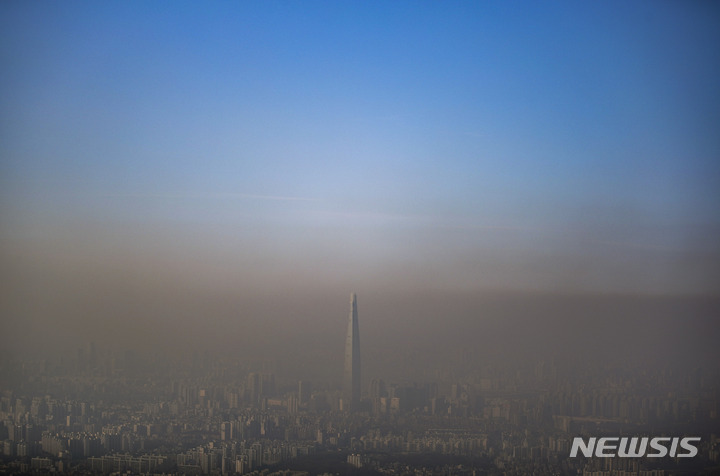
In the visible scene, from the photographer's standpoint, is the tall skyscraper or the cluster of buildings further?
the tall skyscraper

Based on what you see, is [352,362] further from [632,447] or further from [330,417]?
[632,447]

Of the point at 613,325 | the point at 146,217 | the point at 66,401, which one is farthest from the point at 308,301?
the point at 613,325

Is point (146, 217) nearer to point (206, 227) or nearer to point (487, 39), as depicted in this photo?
point (206, 227)

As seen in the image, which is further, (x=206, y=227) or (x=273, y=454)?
(x=206, y=227)

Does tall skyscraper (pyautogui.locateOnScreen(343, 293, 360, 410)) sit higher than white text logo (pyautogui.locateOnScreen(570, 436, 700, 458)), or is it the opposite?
tall skyscraper (pyautogui.locateOnScreen(343, 293, 360, 410))

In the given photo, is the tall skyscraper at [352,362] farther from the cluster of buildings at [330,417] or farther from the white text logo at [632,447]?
the white text logo at [632,447]

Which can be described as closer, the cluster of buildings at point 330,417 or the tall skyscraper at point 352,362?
the cluster of buildings at point 330,417

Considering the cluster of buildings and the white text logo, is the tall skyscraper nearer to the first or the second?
the cluster of buildings

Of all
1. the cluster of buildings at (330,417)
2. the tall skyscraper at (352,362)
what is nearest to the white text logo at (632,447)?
the cluster of buildings at (330,417)

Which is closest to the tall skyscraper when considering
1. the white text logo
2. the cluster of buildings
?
the cluster of buildings
